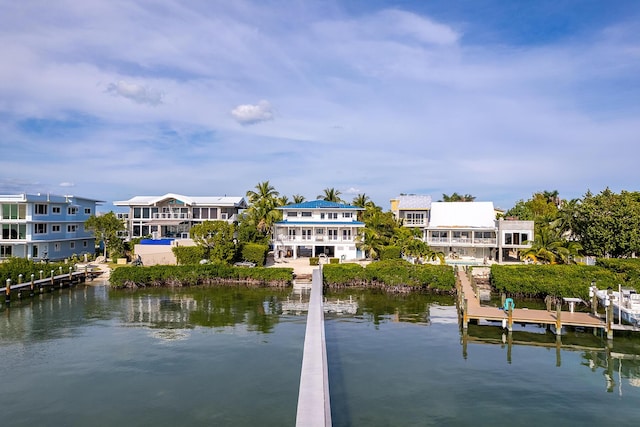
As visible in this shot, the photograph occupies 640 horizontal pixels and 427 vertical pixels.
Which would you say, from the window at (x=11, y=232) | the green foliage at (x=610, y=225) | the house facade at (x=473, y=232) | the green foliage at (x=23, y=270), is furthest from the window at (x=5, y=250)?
the green foliage at (x=610, y=225)

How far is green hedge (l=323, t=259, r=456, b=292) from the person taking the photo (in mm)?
39844

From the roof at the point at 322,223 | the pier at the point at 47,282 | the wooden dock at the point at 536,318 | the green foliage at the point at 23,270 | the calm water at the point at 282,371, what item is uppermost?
the roof at the point at 322,223

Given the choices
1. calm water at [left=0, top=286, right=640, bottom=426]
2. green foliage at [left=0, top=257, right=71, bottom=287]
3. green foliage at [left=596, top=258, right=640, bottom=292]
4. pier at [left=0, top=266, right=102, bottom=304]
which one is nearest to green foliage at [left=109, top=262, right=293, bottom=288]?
pier at [left=0, top=266, right=102, bottom=304]

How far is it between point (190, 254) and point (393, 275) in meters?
20.8

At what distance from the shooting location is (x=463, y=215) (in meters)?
57.3

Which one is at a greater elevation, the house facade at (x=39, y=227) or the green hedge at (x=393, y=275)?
the house facade at (x=39, y=227)

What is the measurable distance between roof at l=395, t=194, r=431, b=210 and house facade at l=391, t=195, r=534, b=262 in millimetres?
558

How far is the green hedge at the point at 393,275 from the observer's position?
3984cm

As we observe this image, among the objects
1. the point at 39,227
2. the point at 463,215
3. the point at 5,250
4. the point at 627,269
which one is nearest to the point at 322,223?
the point at 463,215

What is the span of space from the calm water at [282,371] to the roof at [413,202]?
3064cm

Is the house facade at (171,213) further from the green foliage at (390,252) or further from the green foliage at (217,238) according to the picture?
the green foliage at (390,252)

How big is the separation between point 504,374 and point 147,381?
15435mm

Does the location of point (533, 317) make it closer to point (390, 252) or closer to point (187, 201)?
point (390, 252)

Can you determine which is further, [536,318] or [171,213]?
[171,213]
